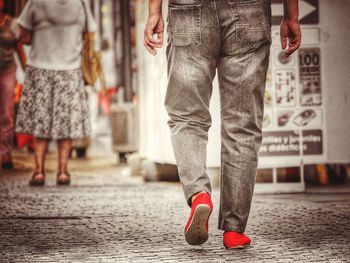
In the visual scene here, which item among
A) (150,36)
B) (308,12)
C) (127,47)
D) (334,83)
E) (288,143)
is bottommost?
(288,143)

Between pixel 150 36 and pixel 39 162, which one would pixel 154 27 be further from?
pixel 39 162

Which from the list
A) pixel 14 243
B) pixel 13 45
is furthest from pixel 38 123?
pixel 14 243

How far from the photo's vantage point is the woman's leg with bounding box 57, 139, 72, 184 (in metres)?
5.78

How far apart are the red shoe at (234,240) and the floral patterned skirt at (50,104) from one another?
3.17 m

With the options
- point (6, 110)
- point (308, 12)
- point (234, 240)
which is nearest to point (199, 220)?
point (234, 240)

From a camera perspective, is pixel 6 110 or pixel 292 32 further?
pixel 6 110

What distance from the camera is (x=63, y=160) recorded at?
5.82m

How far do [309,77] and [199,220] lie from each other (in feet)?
8.33

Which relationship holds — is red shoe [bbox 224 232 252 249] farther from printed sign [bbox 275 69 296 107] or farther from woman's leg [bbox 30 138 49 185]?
woman's leg [bbox 30 138 49 185]

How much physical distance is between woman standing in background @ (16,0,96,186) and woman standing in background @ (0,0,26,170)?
113 centimetres

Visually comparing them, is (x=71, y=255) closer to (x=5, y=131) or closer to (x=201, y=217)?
(x=201, y=217)

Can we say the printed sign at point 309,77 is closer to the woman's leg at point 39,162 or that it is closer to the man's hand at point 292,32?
the man's hand at point 292,32

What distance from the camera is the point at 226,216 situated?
9.27 ft

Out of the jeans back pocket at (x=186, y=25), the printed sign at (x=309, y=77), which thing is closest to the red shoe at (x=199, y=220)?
the jeans back pocket at (x=186, y=25)
